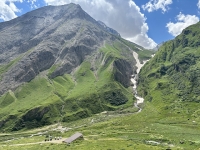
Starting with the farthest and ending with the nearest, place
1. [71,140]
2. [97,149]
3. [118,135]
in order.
Answer: 1. [118,135]
2. [71,140]
3. [97,149]

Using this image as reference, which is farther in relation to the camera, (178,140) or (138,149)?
(178,140)

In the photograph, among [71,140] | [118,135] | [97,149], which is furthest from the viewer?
[118,135]

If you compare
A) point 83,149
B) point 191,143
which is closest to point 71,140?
point 83,149

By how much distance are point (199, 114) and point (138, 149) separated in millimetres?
142303

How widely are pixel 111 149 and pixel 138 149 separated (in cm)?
922

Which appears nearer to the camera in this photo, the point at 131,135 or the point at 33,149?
the point at 33,149

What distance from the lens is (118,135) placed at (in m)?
120

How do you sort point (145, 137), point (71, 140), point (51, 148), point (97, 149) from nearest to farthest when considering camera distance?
point (97, 149)
point (51, 148)
point (71, 140)
point (145, 137)

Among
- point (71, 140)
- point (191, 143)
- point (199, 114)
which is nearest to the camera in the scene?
point (191, 143)

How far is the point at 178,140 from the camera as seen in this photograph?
101000 millimetres

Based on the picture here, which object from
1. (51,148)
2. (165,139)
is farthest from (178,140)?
(51,148)

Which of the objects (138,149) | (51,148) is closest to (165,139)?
(138,149)

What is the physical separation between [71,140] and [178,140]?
4853 centimetres

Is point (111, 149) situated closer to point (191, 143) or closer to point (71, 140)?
point (71, 140)
